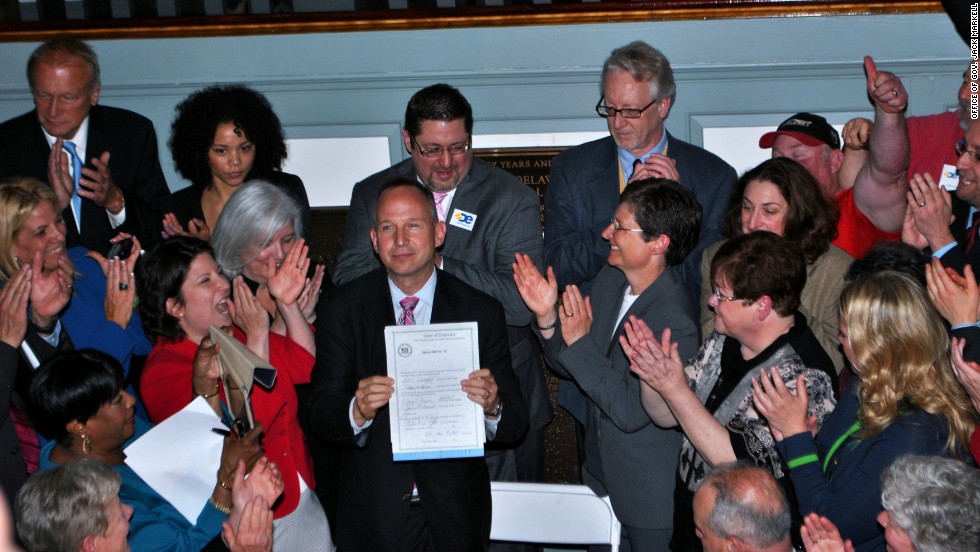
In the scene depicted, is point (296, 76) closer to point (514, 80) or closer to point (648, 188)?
point (514, 80)

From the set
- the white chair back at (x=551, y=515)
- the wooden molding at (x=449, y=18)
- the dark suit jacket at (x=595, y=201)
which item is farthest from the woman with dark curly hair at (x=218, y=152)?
the white chair back at (x=551, y=515)

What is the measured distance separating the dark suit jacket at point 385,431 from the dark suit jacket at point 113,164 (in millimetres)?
1605

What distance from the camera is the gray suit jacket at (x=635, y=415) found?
4.30m

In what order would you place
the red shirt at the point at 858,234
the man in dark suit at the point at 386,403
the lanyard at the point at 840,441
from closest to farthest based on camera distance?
the lanyard at the point at 840,441 < the man in dark suit at the point at 386,403 < the red shirt at the point at 858,234

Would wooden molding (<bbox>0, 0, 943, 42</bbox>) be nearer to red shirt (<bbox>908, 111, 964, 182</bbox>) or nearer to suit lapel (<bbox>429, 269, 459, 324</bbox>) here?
red shirt (<bbox>908, 111, 964, 182</bbox>)

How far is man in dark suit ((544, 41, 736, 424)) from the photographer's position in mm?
4980

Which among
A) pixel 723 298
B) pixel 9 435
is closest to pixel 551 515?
pixel 723 298

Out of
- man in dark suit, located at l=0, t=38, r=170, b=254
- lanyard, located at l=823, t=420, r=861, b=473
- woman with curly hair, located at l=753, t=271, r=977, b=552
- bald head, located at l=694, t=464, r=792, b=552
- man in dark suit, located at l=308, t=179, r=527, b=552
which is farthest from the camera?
man in dark suit, located at l=0, t=38, r=170, b=254

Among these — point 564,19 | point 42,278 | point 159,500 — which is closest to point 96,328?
point 42,278

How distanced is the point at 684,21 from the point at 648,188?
162 cm

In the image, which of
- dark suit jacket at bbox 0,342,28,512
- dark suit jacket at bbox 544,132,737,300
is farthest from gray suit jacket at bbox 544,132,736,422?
dark suit jacket at bbox 0,342,28,512

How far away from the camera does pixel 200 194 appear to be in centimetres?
546

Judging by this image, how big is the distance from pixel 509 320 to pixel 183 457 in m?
1.61

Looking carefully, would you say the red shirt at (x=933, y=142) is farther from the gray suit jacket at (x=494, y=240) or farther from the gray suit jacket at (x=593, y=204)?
the gray suit jacket at (x=494, y=240)
